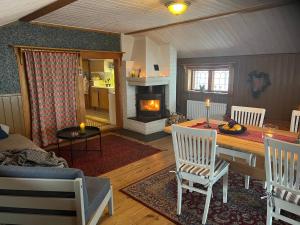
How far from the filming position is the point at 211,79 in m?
5.47

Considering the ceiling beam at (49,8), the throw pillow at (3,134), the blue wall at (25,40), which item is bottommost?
the throw pillow at (3,134)

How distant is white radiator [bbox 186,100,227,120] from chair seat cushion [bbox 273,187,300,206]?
342cm

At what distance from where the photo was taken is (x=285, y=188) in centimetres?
172

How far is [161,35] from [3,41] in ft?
10.3

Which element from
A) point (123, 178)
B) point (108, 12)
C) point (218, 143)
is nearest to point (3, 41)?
point (108, 12)

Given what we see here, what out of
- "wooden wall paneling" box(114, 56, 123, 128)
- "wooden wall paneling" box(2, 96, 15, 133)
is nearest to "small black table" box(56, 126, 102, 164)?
"wooden wall paneling" box(2, 96, 15, 133)

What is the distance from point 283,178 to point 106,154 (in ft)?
9.66

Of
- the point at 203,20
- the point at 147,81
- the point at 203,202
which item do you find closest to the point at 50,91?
the point at 147,81

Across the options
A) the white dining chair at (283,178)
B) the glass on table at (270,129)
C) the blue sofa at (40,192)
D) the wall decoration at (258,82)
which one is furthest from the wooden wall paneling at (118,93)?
the white dining chair at (283,178)

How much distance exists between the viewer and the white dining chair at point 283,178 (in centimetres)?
163

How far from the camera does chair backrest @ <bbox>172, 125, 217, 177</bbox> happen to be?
6.61ft

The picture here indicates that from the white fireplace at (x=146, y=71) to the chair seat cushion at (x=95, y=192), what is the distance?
3007mm

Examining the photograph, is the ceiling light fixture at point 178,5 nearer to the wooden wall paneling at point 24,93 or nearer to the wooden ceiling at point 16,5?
the wooden ceiling at point 16,5

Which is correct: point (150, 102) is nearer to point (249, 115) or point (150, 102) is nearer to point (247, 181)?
point (249, 115)
